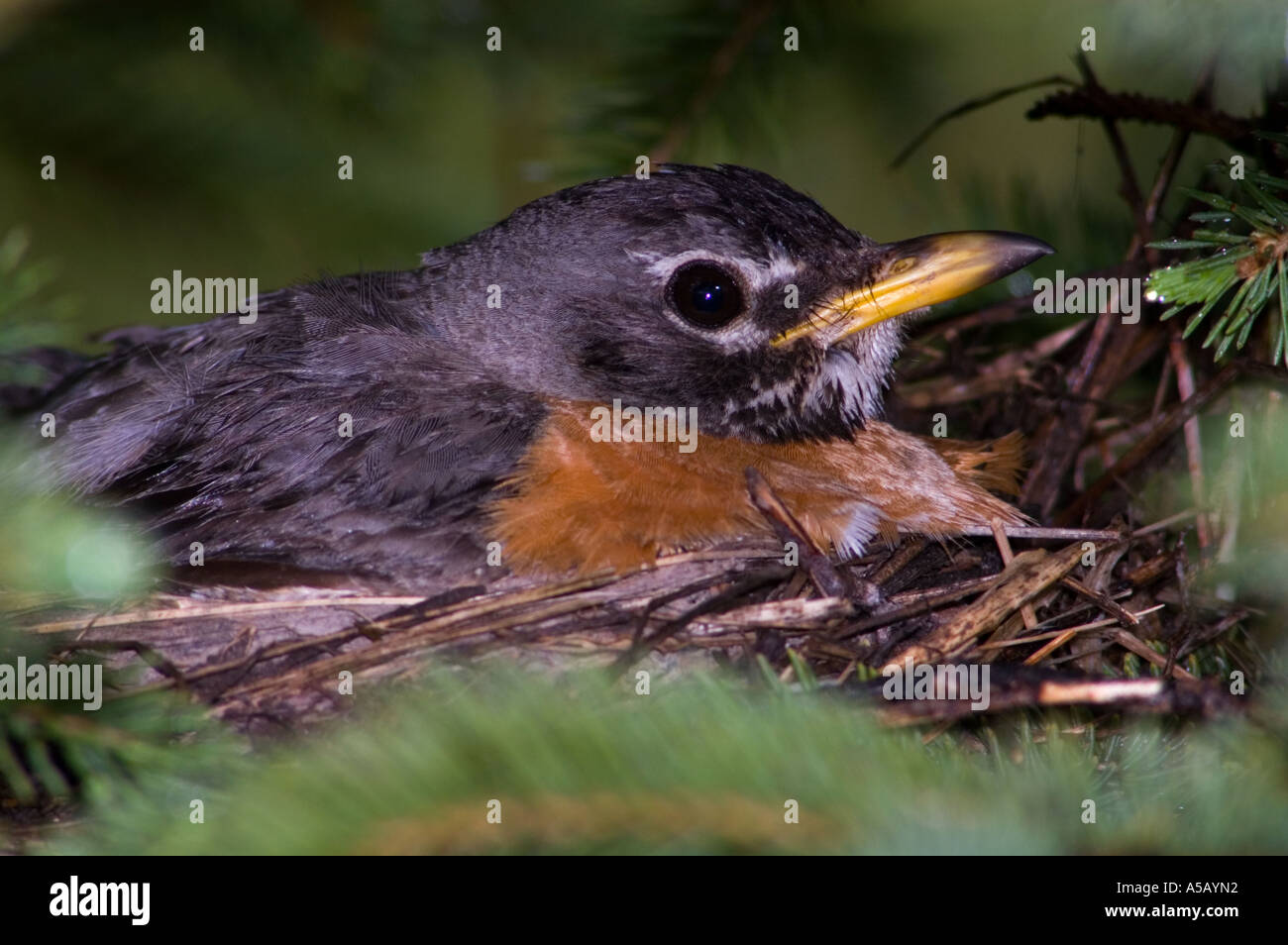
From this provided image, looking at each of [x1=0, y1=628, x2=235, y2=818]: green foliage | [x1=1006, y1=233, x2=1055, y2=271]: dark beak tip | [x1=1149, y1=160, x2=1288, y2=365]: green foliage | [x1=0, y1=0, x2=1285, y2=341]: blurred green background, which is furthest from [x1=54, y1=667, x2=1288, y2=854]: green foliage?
[x1=0, y1=0, x2=1285, y2=341]: blurred green background

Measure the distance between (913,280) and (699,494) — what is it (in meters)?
1.15

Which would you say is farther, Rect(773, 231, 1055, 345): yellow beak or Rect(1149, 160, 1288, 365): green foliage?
Rect(773, 231, 1055, 345): yellow beak

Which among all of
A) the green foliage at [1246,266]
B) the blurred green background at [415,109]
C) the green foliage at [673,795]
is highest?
the blurred green background at [415,109]

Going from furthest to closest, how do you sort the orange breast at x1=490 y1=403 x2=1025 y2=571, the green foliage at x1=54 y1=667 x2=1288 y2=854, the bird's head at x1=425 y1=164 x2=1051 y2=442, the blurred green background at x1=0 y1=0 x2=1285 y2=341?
the blurred green background at x1=0 y1=0 x2=1285 y2=341, the bird's head at x1=425 y1=164 x2=1051 y2=442, the orange breast at x1=490 y1=403 x2=1025 y2=571, the green foliage at x1=54 y1=667 x2=1288 y2=854

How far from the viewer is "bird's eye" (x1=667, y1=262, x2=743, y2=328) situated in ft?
13.8

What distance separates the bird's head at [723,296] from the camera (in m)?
4.18

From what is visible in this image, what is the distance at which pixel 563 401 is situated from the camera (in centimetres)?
435

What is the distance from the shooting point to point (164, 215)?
521 cm

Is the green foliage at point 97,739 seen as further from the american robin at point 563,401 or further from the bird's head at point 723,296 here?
the bird's head at point 723,296

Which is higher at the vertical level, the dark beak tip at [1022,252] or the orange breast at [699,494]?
the dark beak tip at [1022,252]

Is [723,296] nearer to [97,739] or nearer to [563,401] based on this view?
[563,401]

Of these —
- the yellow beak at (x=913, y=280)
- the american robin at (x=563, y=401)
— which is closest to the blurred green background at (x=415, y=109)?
the american robin at (x=563, y=401)

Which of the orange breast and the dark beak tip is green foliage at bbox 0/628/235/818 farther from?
the dark beak tip

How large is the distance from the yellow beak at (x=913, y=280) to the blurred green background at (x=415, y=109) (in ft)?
2.71
